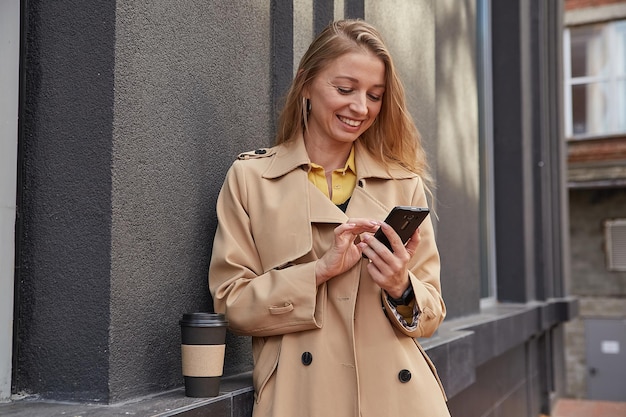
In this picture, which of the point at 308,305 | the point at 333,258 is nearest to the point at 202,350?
the point at 308,305

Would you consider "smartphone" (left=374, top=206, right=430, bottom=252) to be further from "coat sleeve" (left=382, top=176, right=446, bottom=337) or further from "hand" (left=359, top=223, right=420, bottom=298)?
"coat sleeve" (left=382, top=176, right=446, bottom=337)

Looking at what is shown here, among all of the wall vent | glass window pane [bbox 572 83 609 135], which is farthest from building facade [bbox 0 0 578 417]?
the wall vent

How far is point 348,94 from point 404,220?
0.55 m

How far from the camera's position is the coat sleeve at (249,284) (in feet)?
7.88

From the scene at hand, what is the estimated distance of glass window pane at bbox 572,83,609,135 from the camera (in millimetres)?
19688

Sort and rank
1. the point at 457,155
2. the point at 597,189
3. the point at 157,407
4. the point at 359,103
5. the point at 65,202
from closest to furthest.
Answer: the point at 157,407 < the point at 65,202 < the point at 359,103 < the point at 457,155 < the point at 597,189

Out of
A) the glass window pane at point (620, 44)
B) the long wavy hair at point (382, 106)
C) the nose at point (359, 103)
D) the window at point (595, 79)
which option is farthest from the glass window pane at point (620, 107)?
the nose at point (359, 103)

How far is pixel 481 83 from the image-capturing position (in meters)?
8.62

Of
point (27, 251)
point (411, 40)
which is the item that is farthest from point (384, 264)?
point (411, 40)

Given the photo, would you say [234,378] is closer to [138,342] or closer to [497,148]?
[138,342]

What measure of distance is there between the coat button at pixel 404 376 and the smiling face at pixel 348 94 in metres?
0.79

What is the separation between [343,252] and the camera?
2.36 meters

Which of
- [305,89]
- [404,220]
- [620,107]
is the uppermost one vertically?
[620,107]

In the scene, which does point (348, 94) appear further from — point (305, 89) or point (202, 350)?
point (202, 350)
